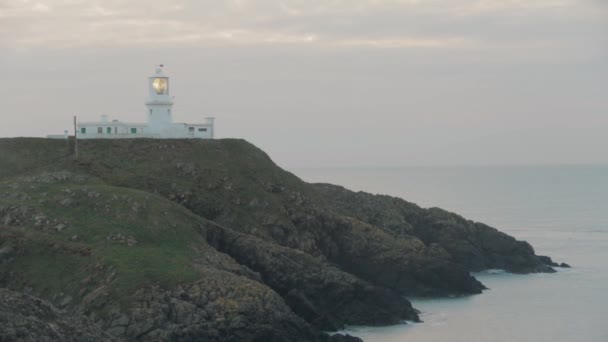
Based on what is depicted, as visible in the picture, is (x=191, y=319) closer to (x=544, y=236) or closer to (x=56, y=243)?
(x=56, y=243)

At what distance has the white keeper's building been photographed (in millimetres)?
86125

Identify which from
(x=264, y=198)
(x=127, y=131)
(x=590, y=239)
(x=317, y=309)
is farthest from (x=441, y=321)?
(x=590, y=239)

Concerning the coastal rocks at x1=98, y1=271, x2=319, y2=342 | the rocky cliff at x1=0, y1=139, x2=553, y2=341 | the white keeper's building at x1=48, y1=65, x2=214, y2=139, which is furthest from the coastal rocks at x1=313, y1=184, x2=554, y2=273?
the coastal rocks at x1=98, y1=271, x2=319, y2=342

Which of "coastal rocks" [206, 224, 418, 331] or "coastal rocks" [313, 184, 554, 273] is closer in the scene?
"coastal rocks" [206, 224, 418, 331]

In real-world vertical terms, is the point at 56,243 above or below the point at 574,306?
above

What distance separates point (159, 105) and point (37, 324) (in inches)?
1957

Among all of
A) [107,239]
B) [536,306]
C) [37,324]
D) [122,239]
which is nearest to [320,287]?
[122,239]

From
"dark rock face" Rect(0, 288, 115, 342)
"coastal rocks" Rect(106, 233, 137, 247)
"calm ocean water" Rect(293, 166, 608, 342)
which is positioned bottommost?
"calm ocean water" Rect(293, 166, 608, 342)

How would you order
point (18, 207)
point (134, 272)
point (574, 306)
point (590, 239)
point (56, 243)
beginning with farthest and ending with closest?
point (590, 239) < point (574, 306) < point (18, 207) < point (56, 243) < point (134, 272)

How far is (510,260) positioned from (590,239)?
27.7 meters

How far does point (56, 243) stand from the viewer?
2352 inches

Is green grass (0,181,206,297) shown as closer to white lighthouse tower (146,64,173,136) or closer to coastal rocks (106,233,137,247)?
coastal rocks (106,233,137,247)

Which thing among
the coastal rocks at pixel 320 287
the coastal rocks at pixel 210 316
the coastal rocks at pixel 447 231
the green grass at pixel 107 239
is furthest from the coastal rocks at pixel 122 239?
the coastal rocks at pixel 447 231

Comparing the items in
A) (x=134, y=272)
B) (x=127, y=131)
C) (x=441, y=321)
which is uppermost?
(x=127, y=131)
